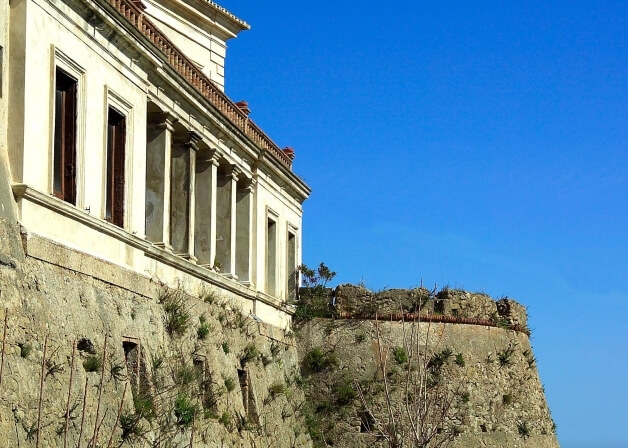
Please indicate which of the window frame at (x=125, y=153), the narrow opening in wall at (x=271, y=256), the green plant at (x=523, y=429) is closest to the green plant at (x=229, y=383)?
the window frame at (x=125, y=153)

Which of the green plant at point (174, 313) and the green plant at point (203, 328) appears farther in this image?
the green plant at point (203, 328)

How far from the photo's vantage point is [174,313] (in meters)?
21.2

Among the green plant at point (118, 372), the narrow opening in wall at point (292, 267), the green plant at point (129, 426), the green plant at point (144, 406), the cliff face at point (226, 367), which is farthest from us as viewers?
the narrow opening in wall at point (292, 267)

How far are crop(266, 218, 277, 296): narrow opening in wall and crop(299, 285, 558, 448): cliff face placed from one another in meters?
1.53

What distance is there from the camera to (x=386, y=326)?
99.3 feet

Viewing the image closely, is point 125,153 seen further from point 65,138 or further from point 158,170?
point 65,138

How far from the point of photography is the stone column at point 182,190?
78.2 ft

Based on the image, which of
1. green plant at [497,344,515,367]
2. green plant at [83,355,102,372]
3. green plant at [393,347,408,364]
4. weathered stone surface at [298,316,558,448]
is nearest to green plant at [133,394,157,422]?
green plant at [83,355,102,372]

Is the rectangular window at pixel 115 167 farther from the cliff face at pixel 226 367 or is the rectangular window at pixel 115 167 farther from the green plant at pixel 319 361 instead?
the green plant at pixel 319 361

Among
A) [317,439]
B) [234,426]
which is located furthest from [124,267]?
[317,439]

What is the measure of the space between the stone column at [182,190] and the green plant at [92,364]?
23.0ft

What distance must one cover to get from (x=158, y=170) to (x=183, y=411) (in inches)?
196

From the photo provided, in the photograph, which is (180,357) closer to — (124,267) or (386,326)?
(124,267)

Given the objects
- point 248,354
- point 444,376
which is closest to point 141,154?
point 248,354
